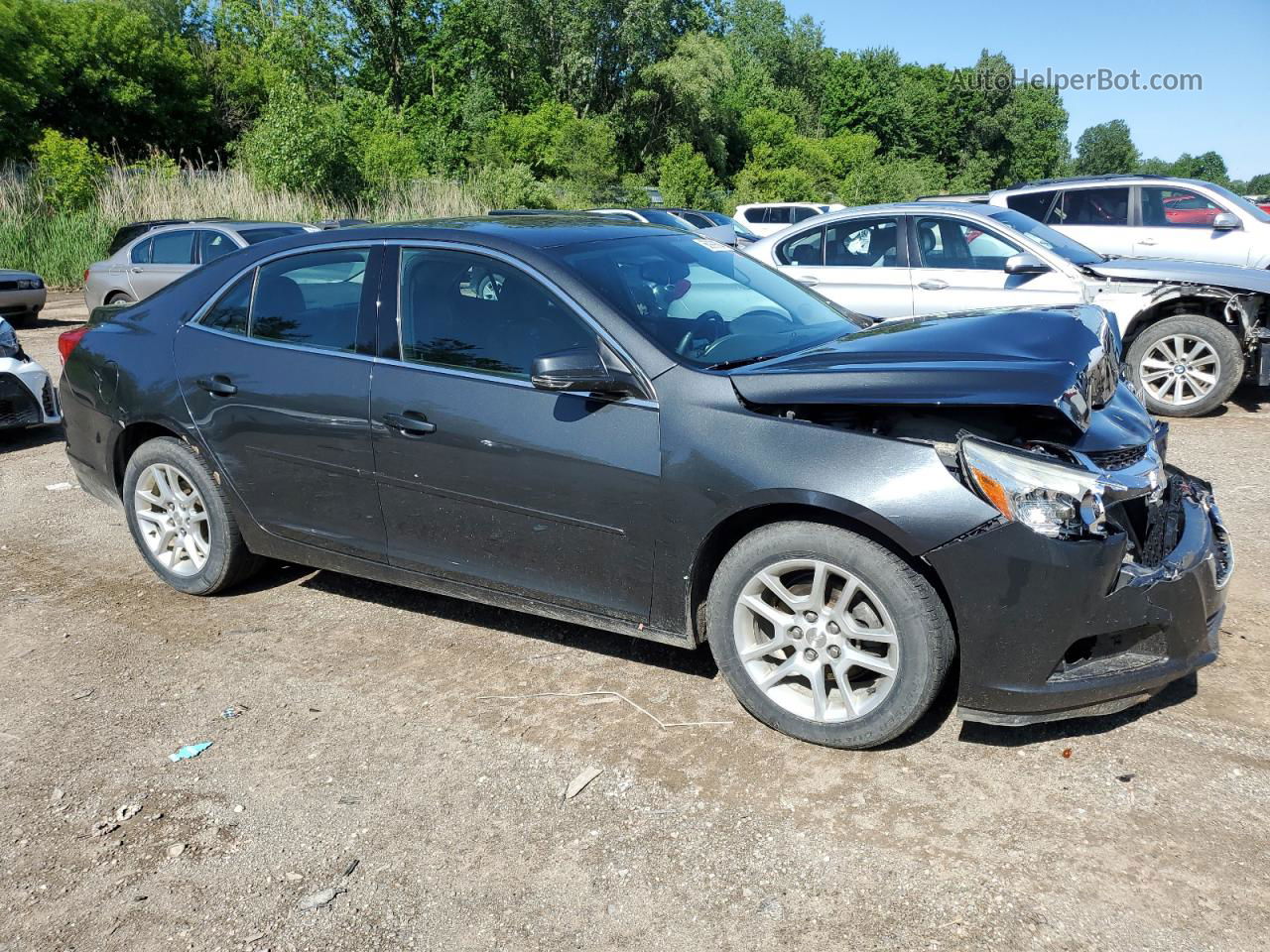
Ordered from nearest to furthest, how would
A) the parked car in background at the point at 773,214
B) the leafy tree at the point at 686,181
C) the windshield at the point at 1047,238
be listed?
the windshield at the point at 1047,238 → the parked car in background at the point at 773,214 → the leafy tree at the point at 686,181

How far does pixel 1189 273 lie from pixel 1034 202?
3250 mm

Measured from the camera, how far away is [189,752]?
11.9ft

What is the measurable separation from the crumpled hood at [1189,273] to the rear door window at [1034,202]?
8.70ft

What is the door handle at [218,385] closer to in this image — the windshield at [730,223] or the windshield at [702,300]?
the windshield at [702,300]

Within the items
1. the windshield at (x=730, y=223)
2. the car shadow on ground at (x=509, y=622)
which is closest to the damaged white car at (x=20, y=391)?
the car shadow on ground at (x=509, y=622)

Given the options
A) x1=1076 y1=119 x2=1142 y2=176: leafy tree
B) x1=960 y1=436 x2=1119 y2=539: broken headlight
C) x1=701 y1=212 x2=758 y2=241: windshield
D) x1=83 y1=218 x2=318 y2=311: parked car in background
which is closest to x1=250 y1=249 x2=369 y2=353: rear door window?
x1=960 y1=436 x2=1119 y2=539: broken headlight

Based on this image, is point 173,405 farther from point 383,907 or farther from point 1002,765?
point 1002,765

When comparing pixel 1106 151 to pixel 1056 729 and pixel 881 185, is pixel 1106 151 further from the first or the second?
pixel 1056 729

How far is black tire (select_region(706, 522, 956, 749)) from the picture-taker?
3.14 m

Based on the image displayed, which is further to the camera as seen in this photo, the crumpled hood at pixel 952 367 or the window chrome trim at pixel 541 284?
the window chrome trim at pixel 541 284

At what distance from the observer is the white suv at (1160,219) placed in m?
10.8

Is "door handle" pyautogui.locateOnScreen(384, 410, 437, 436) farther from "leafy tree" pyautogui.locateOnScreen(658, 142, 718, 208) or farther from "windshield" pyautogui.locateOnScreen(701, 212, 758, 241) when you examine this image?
"leafy tree" pyautogui.locateOnScreen(658, 142, 718, 208)

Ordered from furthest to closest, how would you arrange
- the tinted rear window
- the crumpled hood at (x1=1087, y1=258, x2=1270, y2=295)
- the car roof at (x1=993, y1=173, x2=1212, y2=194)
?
the tinted rear window → the car roof at (x1=993, y1=173, x2=1212, y2=194) → the crumpled hood at (x1=1087, y1=258, x2=1270, y2=295)

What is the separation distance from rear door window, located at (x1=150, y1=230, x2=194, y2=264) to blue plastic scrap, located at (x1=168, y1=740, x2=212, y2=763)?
1225cm
